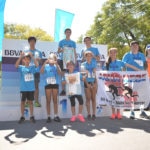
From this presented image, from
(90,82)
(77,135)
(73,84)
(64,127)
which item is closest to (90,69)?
(90,82)

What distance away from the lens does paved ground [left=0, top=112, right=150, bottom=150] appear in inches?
224

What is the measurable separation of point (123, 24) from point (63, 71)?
89.8ft

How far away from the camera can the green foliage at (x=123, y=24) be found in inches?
1315

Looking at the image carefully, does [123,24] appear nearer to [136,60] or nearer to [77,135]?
[136,60]

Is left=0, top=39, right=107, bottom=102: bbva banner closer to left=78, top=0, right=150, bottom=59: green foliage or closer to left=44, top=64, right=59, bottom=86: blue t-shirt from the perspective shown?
left=44, top=64, right=59, bottom=86: blue t-shirt

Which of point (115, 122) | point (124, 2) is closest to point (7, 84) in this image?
point (115, 122)

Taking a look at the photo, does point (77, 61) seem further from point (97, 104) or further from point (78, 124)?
point (78, 124)

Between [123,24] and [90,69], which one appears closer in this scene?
[90,69]

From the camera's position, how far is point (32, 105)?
8.09m

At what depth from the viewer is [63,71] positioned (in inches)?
363

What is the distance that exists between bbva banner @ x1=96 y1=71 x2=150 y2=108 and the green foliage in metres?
24.8

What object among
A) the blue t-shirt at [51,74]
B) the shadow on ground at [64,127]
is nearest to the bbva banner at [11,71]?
the blue t-shirt at [51,74]

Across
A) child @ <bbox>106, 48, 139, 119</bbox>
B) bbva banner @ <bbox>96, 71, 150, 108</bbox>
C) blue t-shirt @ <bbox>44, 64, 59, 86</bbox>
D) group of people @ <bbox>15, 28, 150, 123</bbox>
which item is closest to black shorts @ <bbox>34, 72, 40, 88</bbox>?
group of people @ <bbox>15, 28, 150, 123</bbox>

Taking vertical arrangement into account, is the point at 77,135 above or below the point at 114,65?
below
